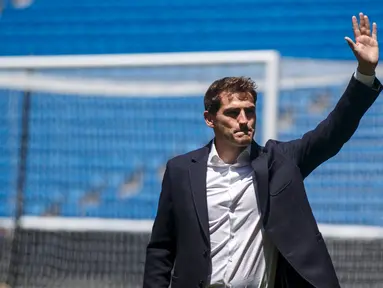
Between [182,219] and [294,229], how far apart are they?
14.9 inches

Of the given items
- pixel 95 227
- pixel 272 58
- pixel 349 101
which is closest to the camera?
pixel 349 101

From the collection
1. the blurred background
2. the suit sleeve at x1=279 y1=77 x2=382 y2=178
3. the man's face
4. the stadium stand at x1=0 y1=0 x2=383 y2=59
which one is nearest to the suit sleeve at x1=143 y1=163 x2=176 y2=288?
the man's face

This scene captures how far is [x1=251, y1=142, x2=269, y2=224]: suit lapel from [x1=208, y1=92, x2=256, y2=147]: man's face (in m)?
0.09

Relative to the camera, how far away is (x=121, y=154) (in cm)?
499

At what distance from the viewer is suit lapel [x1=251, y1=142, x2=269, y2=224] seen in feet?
9.32

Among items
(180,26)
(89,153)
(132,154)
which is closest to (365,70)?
(132,154)

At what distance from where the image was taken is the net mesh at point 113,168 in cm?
482

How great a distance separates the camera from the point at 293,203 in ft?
9.41

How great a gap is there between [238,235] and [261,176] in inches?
8.3

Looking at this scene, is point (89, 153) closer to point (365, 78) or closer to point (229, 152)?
point (229, 152)

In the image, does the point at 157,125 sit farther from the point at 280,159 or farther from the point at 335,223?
the point at 280,159

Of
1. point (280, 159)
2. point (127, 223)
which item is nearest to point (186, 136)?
point (127, 223)

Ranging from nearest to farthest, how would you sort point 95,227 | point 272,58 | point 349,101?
point 349,101, point 272,58, point 95,227

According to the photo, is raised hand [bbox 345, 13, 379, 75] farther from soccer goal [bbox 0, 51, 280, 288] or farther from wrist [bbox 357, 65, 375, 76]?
soccer goal [bbox 0, 51, 280, 288]
